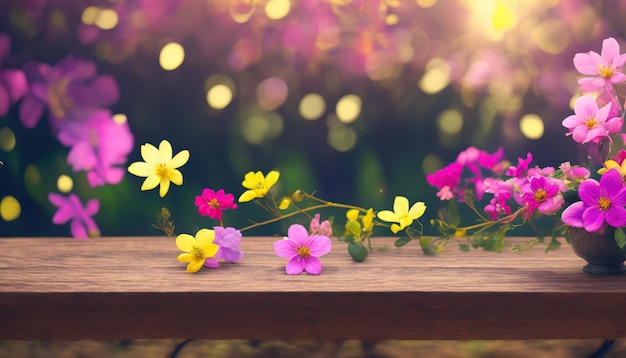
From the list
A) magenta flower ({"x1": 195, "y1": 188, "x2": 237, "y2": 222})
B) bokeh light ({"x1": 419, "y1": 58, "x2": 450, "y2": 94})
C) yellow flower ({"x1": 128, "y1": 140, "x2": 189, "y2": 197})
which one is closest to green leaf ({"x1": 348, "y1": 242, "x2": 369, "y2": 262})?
magenta flower ({"x1": 195, "y1": 188, "x2": 237, "y2": 222})

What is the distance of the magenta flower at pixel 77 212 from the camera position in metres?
1.39

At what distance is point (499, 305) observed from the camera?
2.90ft

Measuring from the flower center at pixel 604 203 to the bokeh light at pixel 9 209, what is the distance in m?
1.17

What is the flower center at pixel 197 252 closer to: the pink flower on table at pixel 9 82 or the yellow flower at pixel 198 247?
the yellow flower at pixel 198 247

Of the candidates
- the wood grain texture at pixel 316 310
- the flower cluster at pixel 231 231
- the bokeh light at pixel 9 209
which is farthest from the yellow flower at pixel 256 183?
the bokeh light at pixel 9 209

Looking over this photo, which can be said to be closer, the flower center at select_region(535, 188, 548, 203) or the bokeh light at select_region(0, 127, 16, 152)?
the flower center at select_region(535, 188, 548, 203)

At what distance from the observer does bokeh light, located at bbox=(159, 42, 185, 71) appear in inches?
53.2

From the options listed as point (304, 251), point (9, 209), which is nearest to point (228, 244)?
point (304, 251)

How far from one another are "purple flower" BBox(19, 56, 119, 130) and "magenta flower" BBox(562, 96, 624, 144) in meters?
0.93

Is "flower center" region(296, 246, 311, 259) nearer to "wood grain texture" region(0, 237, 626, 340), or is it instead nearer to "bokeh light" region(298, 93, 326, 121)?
"wood grain texture" region(0, 237, 626, 340)

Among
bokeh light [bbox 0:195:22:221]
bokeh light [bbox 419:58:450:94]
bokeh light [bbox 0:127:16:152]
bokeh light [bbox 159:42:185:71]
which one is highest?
bokeh light [bbox 159:42:185:71]

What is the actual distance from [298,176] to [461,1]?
508 millimetres

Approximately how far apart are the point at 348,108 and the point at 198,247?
1.66 feet

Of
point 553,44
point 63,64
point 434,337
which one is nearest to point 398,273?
point 434,337
